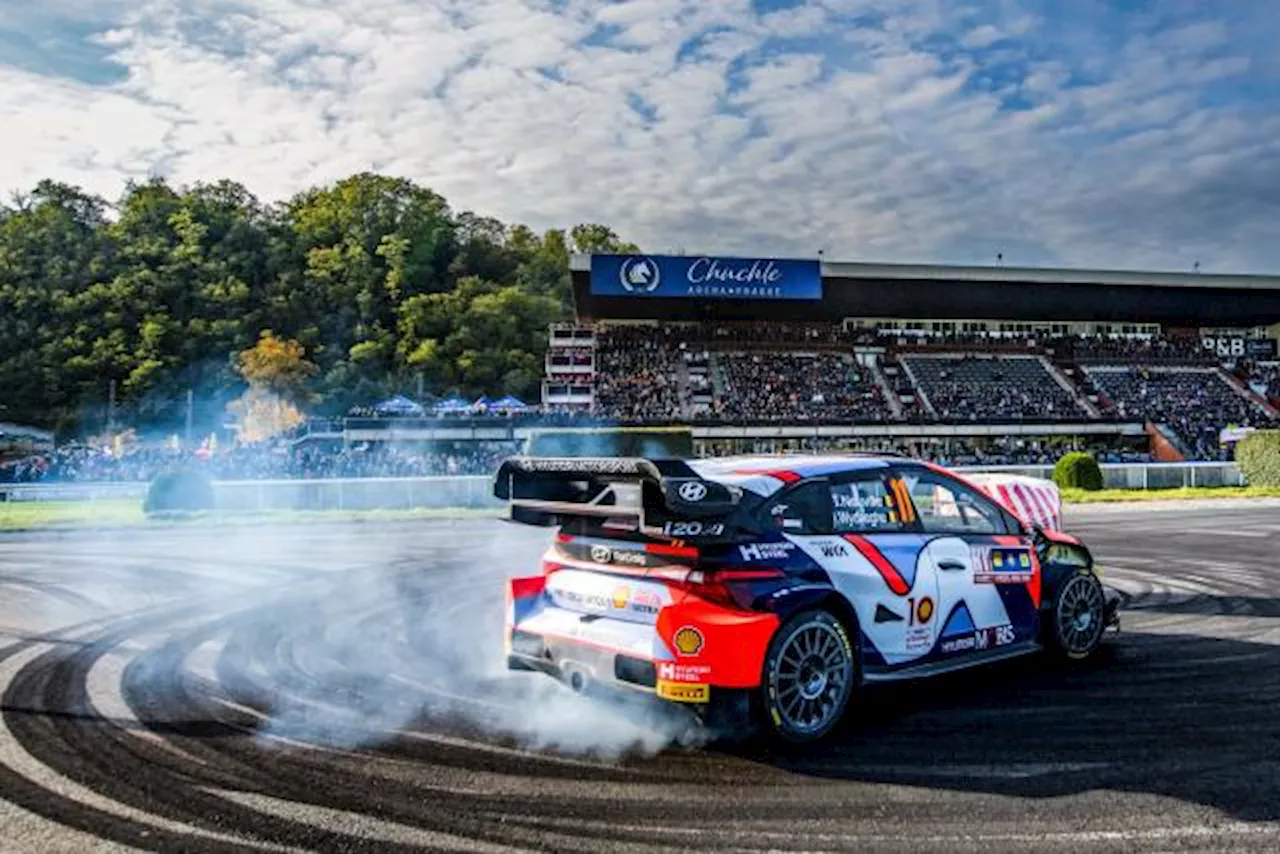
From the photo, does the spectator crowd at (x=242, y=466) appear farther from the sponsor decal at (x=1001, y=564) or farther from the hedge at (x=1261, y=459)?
the sponsor decal at (x=1001, y=564)

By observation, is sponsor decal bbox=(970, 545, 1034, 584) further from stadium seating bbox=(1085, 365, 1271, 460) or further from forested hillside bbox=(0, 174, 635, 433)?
forested hillside bbox=(0, 174, 635, 433)

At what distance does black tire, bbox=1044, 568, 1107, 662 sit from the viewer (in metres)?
6.41

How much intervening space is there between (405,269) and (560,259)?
69.0ft

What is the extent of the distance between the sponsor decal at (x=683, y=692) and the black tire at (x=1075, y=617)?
3034 mm

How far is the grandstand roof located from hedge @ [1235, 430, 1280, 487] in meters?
27.6

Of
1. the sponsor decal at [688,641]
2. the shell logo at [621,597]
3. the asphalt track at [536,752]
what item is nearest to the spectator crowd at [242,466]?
the asphalt track at [536,752]

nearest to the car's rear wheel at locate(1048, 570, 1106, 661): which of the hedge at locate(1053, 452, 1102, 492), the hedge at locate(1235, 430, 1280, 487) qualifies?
the hedge at locate(1053, 452, 1102, 492)

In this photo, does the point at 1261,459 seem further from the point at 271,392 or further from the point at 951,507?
the point at 271,392

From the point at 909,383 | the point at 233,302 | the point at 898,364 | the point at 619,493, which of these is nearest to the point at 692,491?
the point at 619,493

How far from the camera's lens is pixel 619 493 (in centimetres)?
527

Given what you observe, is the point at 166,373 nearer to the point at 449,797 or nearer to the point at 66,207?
the point at 66,207

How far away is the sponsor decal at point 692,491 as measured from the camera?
15.6 ft

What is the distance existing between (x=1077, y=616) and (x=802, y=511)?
8.82 feet

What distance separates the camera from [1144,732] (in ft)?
16.4
